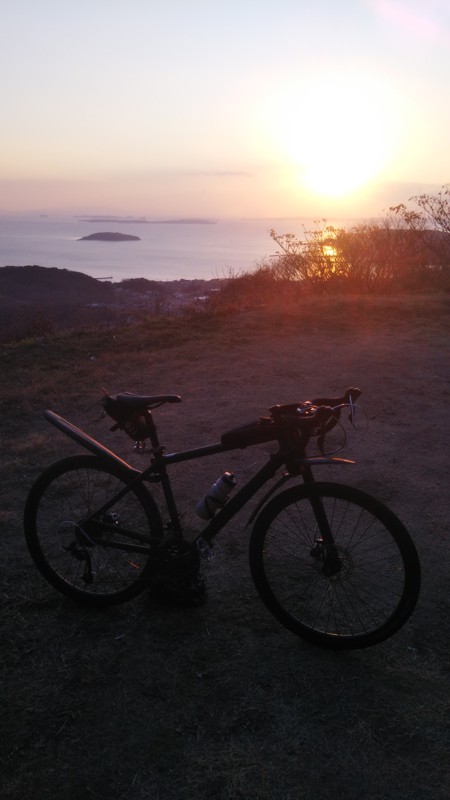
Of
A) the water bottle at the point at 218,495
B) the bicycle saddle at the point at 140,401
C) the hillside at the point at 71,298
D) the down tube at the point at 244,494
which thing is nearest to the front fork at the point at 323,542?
the down tube at the point at 244,494

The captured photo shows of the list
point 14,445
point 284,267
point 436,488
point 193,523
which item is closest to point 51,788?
point 193,523

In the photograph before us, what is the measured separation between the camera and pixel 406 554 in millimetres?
2648

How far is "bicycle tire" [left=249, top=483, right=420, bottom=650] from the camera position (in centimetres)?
271

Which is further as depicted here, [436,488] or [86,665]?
[436,488]

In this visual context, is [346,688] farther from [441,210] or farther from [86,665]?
[441,210]

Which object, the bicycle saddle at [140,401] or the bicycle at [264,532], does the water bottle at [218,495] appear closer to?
the bicycle at [264,532]

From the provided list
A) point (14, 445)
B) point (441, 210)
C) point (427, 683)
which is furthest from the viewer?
point (441, 210)

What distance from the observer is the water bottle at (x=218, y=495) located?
282 cm

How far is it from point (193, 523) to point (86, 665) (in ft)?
4.71

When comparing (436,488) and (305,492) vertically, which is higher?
(305,492)

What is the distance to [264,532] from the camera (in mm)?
2791

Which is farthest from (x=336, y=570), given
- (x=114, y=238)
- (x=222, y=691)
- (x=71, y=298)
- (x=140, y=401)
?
(x=114, y=238)

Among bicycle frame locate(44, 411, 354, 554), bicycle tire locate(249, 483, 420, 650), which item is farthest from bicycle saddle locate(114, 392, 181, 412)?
bicycle tire locate(249, 483, 420, 650)

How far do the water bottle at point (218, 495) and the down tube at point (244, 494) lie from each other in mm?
57
